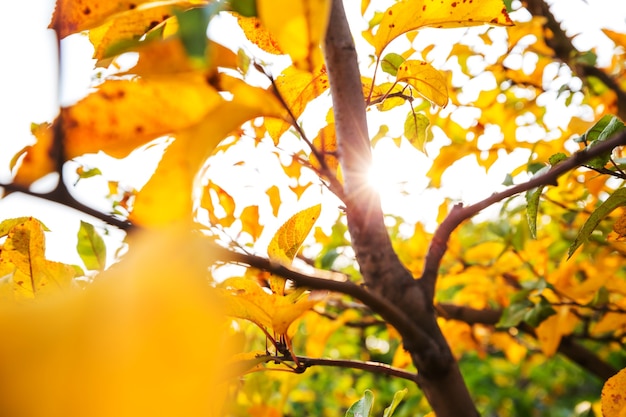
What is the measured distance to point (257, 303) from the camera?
378 mm

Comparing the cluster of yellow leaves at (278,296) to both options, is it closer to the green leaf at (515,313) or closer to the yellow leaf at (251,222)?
the yellow leaf at (251,222)

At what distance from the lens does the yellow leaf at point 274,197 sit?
889 mm

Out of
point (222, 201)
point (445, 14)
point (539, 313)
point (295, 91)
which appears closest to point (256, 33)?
point (295, 91)

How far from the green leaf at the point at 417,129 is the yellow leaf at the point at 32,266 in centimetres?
39

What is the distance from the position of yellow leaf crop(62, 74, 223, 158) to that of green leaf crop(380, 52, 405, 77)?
0.33 m

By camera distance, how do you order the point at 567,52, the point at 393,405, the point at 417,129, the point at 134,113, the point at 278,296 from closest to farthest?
the point at 134,113, the point at 278,296, the point at 393,405, the point at 417,129, the point at 567,52

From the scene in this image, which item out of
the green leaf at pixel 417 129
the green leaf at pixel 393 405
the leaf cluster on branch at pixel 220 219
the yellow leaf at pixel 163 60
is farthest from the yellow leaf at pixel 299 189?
the yellow leaf at pixel 163 60

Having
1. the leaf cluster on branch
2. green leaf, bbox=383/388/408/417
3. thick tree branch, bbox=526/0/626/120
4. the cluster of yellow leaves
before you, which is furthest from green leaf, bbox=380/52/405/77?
thick tree branch, bbox=526/0/626/120

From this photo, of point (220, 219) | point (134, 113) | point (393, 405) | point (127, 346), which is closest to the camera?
point (127, 346)

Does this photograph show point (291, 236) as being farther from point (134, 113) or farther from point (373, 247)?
point (134, 113)

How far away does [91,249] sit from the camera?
579mm

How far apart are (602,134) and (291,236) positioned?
288mm

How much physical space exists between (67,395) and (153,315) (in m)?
0.04

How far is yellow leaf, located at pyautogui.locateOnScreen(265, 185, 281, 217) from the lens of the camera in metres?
0.89
